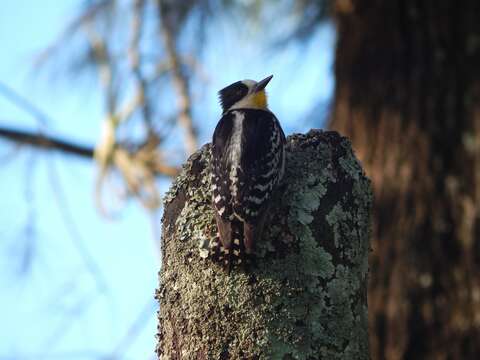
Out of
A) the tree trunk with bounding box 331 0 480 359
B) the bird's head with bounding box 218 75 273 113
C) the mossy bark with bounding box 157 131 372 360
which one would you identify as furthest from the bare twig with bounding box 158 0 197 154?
the mossy bark with bounding box 157 131 372 360

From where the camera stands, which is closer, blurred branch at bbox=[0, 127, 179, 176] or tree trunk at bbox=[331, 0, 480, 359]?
tree trunk at bbox=[331, 0, 480, 359]

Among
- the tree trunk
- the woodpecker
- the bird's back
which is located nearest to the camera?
the woodpecker

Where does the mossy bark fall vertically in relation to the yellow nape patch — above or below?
below

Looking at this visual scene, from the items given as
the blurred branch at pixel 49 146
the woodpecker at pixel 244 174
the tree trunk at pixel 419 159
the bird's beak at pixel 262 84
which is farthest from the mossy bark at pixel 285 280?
the blurred branch at pixel 49 146

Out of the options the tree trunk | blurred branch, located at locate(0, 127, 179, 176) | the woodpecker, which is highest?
blurred branch, located at locate(0, 127, 179, 176)

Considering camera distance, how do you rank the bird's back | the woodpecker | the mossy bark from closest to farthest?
the mossy bark
the woodpecker
the bird's back

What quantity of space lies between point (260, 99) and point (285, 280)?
2328 millimetres

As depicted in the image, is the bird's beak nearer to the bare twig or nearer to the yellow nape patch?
the yellow nape patch

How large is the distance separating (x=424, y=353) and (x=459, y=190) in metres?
0.95

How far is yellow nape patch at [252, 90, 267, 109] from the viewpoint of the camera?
5467 mm

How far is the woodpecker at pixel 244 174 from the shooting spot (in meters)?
3.48

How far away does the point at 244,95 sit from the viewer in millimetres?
5496

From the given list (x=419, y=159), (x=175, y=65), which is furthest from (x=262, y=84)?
(x=175, y=65)

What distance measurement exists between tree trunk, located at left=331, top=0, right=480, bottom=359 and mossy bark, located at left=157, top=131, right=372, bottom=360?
1.98 meters
